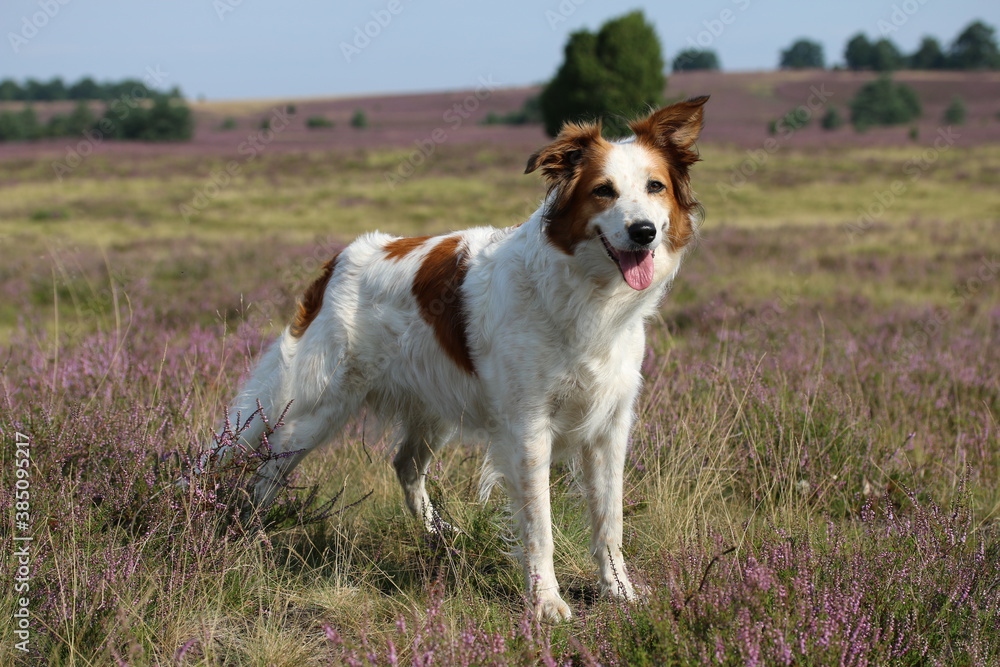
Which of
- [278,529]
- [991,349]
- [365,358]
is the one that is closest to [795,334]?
[991,349]

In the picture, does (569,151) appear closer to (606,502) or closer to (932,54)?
(606,502)

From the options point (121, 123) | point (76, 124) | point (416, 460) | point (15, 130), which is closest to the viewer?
point (416, 460)

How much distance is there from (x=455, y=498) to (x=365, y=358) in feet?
2.51

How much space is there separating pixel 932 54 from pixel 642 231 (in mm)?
96134

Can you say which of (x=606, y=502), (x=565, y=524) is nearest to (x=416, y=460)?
(x=565, y=524)

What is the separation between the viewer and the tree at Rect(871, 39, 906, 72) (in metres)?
79.6

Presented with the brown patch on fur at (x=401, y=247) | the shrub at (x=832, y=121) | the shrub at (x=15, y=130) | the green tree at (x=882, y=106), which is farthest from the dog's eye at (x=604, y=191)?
the green tree at (x=882, y=106)

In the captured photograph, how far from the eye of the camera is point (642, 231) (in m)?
2.75

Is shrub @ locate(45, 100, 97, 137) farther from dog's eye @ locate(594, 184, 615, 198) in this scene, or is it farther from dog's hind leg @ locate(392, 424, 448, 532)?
dog's eye @ locate(594, 184, 615, 198)

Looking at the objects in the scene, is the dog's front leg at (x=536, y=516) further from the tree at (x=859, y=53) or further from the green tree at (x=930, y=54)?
the green tree at (x=930, y=54)

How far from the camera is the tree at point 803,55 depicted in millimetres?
96812

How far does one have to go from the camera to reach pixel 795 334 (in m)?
6.62

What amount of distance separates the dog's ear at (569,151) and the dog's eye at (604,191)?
15cm

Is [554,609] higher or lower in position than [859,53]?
lower
